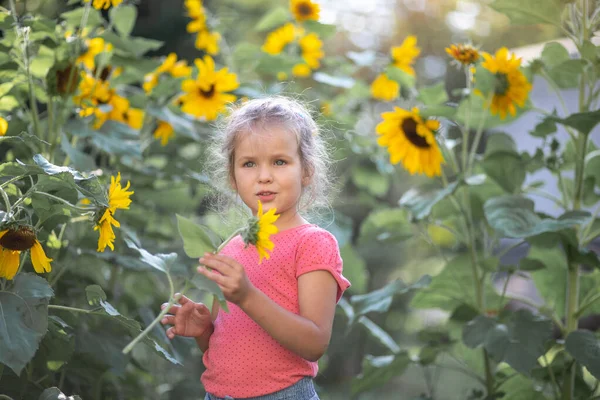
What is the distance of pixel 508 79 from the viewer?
7.59 ft

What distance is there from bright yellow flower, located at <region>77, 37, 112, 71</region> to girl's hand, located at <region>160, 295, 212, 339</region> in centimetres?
106

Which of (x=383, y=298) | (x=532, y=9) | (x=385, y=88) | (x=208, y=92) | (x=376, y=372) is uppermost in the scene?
(x=532, y=9)

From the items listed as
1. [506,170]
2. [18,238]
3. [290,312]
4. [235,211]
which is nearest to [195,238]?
[290,312]

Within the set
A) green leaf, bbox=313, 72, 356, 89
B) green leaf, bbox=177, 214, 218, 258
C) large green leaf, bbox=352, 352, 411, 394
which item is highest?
green leaf, bbox=177, 214, 218, 258

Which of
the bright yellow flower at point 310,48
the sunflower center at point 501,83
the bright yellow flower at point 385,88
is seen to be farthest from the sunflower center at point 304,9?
the sunflower center at point 501,83

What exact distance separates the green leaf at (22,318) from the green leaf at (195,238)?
284mm

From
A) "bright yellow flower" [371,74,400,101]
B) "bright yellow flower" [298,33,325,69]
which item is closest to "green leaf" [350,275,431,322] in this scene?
"bright yellow flower" [371,74,400,101]

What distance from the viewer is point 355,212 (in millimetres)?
5738

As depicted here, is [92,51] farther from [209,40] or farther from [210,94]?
[209,40]

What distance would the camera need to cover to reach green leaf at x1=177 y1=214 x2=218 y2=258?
127cm

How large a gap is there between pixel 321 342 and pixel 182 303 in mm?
315

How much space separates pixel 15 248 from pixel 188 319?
0.37m

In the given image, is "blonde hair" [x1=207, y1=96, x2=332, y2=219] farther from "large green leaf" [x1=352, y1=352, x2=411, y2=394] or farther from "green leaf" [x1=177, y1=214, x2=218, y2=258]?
"large green leaf" [x1=352, y1=352, x2=411, y2=394]

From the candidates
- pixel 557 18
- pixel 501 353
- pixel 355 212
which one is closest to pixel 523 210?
pixel 501 353
